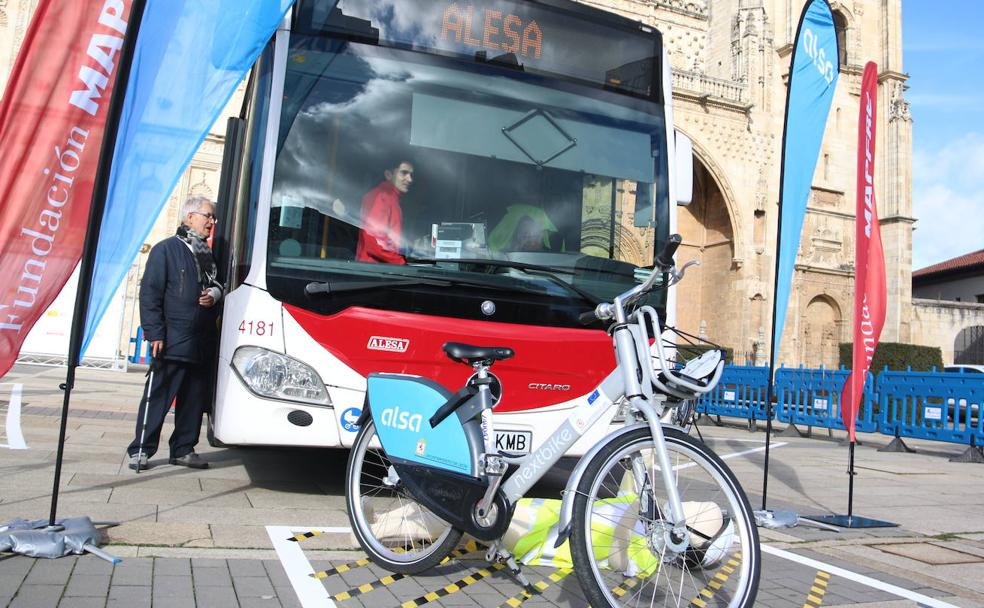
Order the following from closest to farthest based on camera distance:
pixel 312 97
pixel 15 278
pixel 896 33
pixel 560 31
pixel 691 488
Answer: pixel 691 488 < pixel 15 278 < pixel 312 97 < pixel 560 31 < pixel 896 33

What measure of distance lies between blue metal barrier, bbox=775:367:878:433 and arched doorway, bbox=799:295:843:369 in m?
19.9

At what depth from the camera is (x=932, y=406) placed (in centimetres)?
1193

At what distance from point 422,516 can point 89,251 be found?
6.34 ft

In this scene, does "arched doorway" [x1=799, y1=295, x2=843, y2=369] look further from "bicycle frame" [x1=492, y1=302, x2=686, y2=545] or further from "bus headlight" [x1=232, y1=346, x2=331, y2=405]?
"bicycle frame" [x1=492, y1=302, x2=686, y2=545]

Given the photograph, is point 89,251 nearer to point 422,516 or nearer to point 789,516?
point 422,516

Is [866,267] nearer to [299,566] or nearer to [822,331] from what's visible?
[299,566]

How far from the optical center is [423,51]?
510cm

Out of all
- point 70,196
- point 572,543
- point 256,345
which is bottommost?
point 572,543

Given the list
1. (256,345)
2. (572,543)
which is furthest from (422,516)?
(256,345)

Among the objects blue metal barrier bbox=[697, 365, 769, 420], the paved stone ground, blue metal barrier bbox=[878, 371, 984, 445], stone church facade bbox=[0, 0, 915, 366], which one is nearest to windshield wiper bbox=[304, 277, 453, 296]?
the paved stone ground

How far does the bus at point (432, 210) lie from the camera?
15.0 feet

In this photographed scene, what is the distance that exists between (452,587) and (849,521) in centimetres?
340

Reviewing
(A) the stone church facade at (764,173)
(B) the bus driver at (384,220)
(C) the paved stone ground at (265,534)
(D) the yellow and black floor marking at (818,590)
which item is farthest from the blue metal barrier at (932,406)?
(A) the stone church facade at (764,173)

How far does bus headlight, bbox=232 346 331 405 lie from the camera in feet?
14.9
